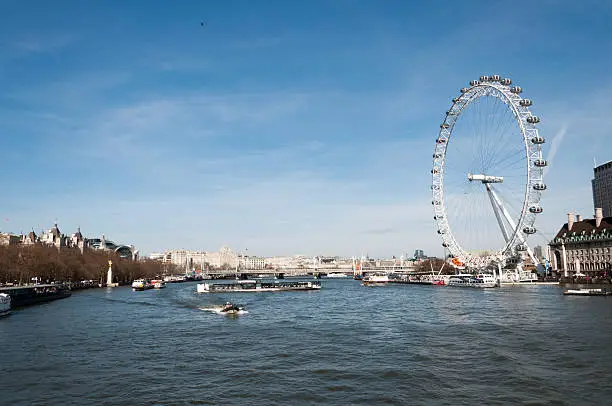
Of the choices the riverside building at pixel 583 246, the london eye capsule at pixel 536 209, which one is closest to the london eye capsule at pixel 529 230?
the london eye capsule at pixel 536 209

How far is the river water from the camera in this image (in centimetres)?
2173

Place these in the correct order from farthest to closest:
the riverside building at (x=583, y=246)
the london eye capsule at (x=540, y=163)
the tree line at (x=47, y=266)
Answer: the riverside building at (x=583, y=246), the tree line at (x=47, y=266), the london eye capsule at (x=540, y=163)

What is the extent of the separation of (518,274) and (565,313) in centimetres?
7226

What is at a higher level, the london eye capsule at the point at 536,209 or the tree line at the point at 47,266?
the london eye capsule at the point at 536,209

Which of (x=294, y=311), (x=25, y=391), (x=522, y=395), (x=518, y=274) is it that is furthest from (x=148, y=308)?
(x=518, y=274)

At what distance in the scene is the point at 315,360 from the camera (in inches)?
1131

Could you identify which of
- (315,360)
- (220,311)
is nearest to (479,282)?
(220,311)

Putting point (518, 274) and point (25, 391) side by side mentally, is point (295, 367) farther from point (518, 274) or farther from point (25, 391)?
point (518, 274)

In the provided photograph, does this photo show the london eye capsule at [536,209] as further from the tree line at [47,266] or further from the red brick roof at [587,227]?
the tree line at [47,266]

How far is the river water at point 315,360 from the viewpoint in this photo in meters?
21.7

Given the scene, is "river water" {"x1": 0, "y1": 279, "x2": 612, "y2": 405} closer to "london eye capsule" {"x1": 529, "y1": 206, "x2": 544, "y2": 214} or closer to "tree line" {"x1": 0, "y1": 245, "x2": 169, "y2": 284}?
"london eye capsule" {"x1": 529, "y1": 206, "x2": 544, "y2": 214}

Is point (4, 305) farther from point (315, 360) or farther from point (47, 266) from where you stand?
point (47, 266)

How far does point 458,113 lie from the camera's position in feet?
320

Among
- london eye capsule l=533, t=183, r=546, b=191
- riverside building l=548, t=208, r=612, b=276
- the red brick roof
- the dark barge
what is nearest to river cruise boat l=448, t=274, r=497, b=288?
riverside building l=548, t=208, r=612, b=276
